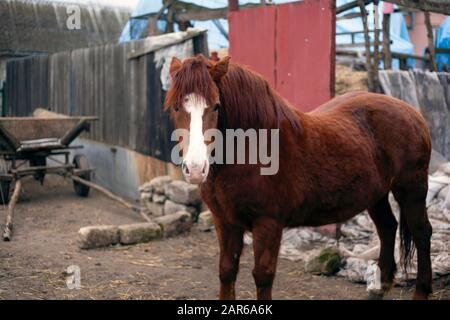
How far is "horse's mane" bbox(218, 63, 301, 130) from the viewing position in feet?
10.5

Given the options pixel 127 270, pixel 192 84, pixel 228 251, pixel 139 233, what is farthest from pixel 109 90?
pixel 192 84

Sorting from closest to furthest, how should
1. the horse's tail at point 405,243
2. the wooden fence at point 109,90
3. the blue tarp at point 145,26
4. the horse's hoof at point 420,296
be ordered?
the horse's hoof at point 420,296
the horse's tail at point 405,243
the wooden fence at point 109,90
the blue tarp at point 145,26

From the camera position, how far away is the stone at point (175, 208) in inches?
274

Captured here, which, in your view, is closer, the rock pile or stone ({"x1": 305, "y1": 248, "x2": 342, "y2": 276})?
stone ({"x1": 305, "y1": 248, "x2": 342, "y2": 276})

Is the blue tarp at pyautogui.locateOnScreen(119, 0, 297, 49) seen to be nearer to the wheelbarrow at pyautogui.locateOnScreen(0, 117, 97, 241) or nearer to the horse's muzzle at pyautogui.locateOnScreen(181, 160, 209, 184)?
the wheelbarrow at pyautogui.locateOnScreen(0, 117, 97, 241)

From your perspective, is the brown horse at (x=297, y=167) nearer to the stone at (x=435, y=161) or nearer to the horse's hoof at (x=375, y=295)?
the horse's hoof at (x=375, y=295)

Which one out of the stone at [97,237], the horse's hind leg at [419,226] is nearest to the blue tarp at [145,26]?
the stone at [97,237]

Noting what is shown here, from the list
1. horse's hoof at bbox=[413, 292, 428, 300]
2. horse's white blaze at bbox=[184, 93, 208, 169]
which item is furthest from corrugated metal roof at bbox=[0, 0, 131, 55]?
horse's hoof at bbox=[413, 292, 428, 300]

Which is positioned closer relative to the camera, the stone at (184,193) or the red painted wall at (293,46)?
the red painted wall at (293,46)

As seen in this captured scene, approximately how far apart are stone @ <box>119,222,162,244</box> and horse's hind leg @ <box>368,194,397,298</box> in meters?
2.77

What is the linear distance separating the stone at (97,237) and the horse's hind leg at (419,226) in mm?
3186

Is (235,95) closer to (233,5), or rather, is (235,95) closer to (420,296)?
(420,296)
